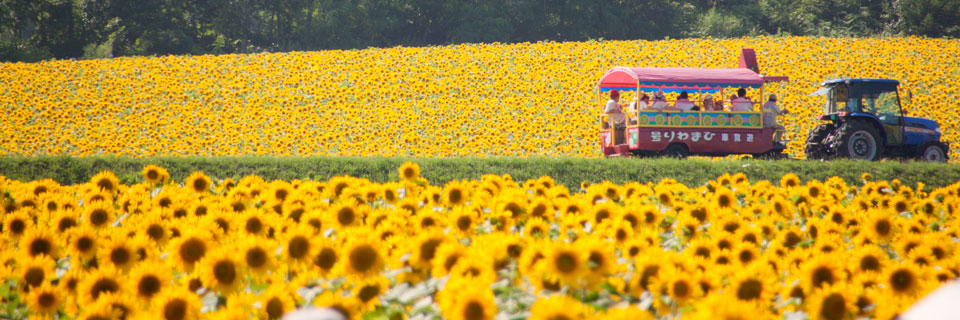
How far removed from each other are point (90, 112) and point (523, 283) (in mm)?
19399

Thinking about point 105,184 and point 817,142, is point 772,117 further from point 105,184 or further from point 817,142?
point 105,184

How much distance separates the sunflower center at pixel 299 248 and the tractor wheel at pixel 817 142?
43.0 ft

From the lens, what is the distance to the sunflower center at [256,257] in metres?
2.30

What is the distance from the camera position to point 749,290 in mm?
2127

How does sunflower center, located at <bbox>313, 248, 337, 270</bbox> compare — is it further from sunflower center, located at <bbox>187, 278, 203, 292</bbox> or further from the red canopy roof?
the red canopy roof

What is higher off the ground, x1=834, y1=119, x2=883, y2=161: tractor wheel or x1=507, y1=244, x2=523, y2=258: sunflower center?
x1=507, y1=244, x2=523, y2=258: sunflower center

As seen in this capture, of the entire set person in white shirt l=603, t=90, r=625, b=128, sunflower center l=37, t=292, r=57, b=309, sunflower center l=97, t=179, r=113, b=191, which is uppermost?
person in white shirt l=603, t=90, r=625, b=128

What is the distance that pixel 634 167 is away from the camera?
1013cm

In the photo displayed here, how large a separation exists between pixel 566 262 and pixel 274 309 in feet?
2.68

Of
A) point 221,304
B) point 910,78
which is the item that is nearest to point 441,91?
point 910,78

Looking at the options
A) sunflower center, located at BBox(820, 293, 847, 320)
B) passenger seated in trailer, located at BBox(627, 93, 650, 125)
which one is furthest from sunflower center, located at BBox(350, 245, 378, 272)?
passenger seated in trailer, located at BBox(627, 93, 650, 125)

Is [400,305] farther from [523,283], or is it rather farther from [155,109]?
[155,109]

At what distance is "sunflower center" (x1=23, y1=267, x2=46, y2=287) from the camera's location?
7.80ft

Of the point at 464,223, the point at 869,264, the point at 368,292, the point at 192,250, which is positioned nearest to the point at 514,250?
the point at 368,292
